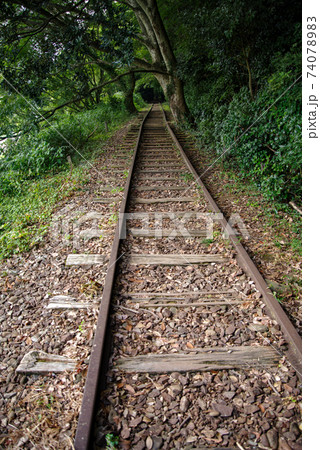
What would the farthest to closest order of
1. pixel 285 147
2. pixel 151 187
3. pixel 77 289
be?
1. pixel 151 187
2. pixel 285 147
3. pixel 77 289

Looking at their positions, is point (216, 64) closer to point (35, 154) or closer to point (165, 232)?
point (35, 154)

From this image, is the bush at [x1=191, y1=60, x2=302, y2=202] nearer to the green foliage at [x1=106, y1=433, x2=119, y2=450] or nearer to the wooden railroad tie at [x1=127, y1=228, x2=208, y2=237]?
the wooden railroad tie at [x1=127, y1=228, x2=208, y2=237]

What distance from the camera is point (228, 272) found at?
3213 millimetres

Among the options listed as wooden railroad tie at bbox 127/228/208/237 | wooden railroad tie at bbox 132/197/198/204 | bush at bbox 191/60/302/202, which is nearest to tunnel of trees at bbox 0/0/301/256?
bush at bbox 191/60/302/202

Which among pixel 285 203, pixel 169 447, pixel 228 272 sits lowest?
pixel 169 447

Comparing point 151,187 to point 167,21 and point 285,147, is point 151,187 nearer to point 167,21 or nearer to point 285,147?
point 285,147

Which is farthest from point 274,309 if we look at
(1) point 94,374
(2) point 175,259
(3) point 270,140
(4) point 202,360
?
(3) point 270,140

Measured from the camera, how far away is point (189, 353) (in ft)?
7.40

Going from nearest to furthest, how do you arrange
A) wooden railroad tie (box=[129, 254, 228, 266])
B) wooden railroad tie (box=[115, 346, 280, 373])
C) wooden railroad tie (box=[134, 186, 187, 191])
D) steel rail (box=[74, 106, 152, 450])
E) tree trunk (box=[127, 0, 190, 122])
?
1. steel rail (box=[74, 106, 152, 450])
2. wooden railroad tie (box=[115, 346, 280, 373])
3. wooden railroad tie (box=[129, 254, 228, 266])
4. wooden railroad tie (box=[134, 186, 187, 191])
5. tree trunk (box=[127, 0, 190, 122])

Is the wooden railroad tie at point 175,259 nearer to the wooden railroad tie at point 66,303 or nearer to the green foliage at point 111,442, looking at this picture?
the wooden railroad tie at point 66,303

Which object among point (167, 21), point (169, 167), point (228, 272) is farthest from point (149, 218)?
point (167, 21)

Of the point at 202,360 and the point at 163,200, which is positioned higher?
the point at 163,200

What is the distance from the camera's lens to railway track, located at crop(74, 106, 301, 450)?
1.77m

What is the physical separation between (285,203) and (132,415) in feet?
13.4
